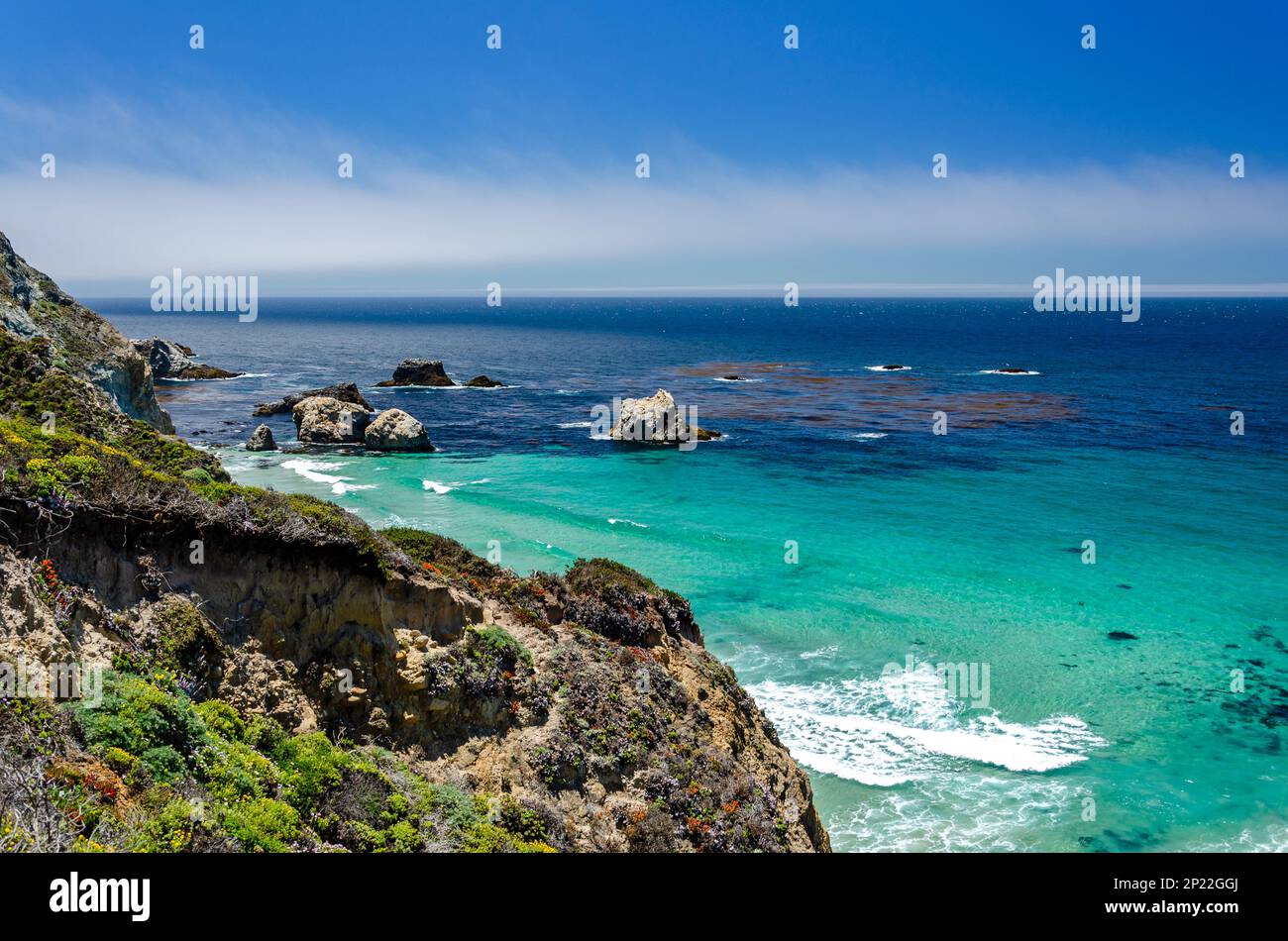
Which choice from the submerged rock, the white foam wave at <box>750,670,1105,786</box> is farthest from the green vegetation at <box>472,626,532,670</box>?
the submerged rock

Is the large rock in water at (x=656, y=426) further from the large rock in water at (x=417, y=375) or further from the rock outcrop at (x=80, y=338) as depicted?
the large rock in water at (x=417, y=375)

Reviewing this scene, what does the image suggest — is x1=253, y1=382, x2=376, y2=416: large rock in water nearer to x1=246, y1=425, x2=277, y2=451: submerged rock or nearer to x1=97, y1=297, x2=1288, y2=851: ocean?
x1=97, y1=297, x2=1288, y2=851: ocean

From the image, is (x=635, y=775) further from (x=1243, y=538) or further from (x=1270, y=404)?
(x=1270, y=404)

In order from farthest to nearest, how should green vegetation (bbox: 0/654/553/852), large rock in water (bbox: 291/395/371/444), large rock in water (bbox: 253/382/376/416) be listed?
large rock in water (bbox: 253/382/376/416), large rock in water (bbox: 291/395/371/444), green vegetation (bbox: 0/654/553/852)

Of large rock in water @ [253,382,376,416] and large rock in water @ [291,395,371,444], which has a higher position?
large rock in water @ [253,382,376,416]
